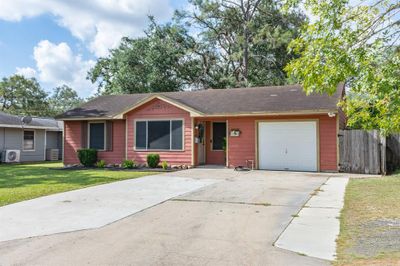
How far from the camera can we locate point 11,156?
1995 cm

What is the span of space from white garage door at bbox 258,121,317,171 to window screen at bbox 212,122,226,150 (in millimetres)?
2261

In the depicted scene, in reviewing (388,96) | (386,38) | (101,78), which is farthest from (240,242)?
(101,78)

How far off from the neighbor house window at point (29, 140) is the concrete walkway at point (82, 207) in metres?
14.2

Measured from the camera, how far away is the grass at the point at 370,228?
3.91 metres

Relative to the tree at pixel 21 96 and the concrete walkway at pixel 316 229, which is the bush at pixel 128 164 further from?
the tree at pixel 21 96

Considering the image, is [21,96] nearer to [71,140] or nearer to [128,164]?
[71,140]

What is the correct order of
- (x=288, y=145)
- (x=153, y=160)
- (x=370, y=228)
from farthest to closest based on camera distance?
(x=153, y=160)
(x=288, y=145)
(x=370, y=228)

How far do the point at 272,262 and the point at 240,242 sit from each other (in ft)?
2.69

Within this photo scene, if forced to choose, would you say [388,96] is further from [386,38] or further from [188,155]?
[188,155]

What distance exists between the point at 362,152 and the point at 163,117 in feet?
28.2

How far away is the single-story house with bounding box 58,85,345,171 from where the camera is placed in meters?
13.7

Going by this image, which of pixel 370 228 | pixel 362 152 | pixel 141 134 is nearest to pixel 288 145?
pixel 362 152

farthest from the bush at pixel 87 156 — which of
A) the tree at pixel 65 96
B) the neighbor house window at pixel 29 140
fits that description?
the tree at pixel 65 96

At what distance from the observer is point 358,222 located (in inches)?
218
